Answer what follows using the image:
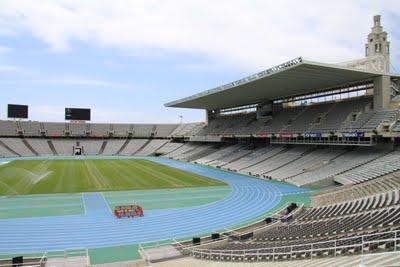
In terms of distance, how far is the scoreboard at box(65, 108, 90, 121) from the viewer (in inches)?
3420

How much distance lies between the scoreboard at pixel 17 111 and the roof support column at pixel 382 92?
2825 inches

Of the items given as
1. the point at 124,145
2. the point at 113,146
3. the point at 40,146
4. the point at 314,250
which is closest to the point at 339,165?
the point at 314,250

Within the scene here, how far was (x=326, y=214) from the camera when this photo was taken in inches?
724

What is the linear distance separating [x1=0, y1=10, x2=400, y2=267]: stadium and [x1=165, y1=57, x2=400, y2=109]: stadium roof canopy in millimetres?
149

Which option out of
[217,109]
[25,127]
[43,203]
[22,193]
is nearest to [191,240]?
[43,203]

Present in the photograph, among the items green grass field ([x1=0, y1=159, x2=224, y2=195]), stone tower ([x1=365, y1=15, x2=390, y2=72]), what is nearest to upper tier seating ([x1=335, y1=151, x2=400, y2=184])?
green grass field ([x1=0, y1=159, x2=224, y2=195])

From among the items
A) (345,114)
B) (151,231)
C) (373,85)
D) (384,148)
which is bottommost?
(151,231)

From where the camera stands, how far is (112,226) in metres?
19.9

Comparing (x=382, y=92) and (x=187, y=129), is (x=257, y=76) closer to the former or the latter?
(x=382, y=92)

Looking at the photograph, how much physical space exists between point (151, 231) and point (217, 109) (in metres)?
55.9

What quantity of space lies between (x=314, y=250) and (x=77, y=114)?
84.1m

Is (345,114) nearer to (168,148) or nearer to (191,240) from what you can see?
(191,240)

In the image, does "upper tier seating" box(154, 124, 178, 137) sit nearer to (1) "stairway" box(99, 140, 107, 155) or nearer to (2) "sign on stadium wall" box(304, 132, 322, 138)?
(1) "stairway" box(99, 140, 107, 155)

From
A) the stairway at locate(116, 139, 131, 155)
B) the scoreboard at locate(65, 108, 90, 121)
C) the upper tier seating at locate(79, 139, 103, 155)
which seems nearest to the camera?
the upper tier seating at locate(79, 139, 103, 155)
